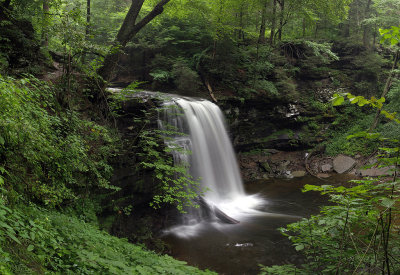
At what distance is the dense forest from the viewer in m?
2.52

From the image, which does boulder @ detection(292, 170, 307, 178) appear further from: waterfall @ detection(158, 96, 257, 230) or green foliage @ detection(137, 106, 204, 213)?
green foliage @ detection(137, 106, 204, 213)

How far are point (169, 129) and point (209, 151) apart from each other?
2687 millimetres

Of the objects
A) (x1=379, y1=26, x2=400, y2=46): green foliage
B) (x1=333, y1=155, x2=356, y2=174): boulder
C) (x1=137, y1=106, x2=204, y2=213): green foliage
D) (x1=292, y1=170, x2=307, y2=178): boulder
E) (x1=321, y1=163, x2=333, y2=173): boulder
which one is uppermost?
(x1=379, y1=26, x2=400, y2=46): green foliage

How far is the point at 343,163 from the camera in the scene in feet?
45.5

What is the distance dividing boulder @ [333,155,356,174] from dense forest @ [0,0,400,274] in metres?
0.08

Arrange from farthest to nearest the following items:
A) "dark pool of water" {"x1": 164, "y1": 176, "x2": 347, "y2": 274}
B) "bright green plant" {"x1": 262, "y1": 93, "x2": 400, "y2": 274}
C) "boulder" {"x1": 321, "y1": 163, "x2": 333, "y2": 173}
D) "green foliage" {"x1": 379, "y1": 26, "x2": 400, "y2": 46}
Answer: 1. "boulder" {"x1": 321, "y1": 163, "x2": 333, "y2": 173}
2. "dark pool of water" {"x1": 164, "y1": 176, "x2": 347, "y2": 274}
3. "bright green plant" {"x1": 262, "y1": 93, "x2": 400, "y2": 274}
4. "green foliage" {"x1": 379, "y1": 26, "x2": 400, "y2": 46}

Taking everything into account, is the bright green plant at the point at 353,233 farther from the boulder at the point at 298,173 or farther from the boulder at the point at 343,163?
the boulder at the point at 343,163

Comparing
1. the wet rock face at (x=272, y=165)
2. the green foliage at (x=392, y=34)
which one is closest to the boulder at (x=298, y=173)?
the wet rock face at (x=272, y=165)

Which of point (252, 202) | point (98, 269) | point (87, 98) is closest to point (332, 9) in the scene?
point (252, 202)

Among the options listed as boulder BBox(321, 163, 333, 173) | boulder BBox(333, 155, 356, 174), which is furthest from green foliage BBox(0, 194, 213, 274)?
boulder BBox(333, 155, 356, 174)

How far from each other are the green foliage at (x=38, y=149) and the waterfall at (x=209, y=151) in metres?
4.18

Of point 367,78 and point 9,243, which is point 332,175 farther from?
point 9,243

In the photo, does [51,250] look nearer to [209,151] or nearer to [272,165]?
[209,151]

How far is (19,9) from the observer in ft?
25.1
